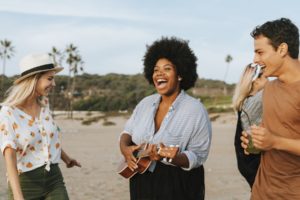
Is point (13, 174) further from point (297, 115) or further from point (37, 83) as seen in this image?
point (297, 115)

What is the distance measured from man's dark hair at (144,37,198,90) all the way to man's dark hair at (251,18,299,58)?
1227 millimetres

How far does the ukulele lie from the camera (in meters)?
4.52

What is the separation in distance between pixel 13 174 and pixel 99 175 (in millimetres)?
9253

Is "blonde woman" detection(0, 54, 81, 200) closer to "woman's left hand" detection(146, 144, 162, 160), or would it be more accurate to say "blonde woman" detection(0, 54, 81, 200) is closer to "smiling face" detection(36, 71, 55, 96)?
"smiling face" detection(36, 71, 55, 96)

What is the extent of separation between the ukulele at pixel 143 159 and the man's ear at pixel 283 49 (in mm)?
1125

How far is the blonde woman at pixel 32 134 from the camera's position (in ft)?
15.6

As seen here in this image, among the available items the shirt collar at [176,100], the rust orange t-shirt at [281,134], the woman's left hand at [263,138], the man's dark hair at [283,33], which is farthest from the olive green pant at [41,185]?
the man's dark hair at [283,33]

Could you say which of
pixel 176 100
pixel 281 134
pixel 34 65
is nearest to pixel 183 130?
pixel 176 100

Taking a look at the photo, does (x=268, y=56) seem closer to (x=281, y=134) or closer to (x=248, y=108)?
(x=281, y=134)

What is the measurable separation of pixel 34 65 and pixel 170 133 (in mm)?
1282

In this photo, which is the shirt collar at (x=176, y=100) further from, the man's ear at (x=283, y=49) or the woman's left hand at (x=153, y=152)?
the man's ear at (x=283, y=49)

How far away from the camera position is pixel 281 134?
152 inches

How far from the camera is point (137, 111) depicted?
5195 mm

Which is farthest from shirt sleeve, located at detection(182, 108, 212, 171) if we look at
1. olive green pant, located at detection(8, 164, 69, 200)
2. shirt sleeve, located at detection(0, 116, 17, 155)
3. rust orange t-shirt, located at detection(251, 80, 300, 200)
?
shirt sleeve, located at detection(0, 116, 17, 155)
